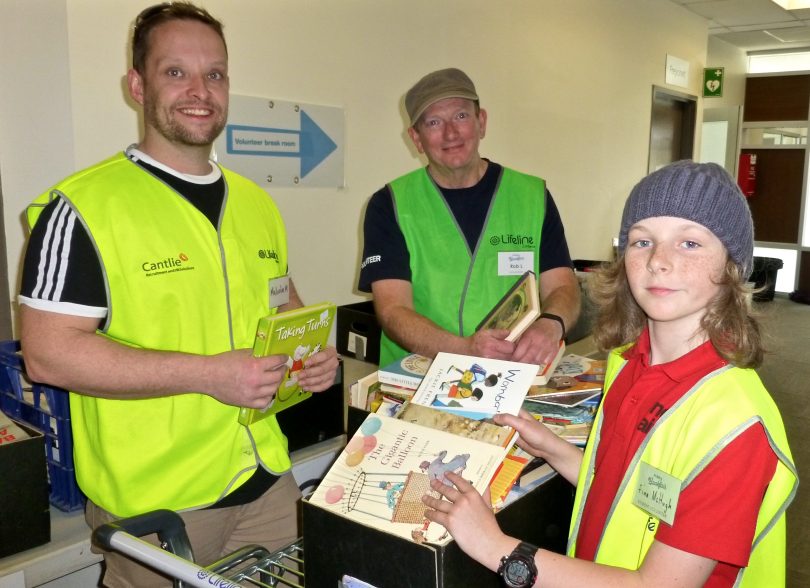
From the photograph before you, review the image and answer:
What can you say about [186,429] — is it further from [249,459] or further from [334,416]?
[334,416]

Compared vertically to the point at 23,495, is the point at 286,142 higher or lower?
Answer: higher

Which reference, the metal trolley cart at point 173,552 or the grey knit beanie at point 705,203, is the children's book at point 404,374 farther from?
the grey knit beanie at point 705,203

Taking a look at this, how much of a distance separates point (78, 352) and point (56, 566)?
562mm

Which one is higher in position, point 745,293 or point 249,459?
point 745,293

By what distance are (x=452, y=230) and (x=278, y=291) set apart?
0.65 meters

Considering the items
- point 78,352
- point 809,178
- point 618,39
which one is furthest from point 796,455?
point 809,178

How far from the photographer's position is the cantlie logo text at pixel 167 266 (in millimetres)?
1343

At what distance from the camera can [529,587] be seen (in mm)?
938

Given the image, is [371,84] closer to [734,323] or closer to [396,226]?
[396,226]

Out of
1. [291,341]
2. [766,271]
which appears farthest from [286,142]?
[766,271]

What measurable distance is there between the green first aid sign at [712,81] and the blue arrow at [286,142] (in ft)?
17.2

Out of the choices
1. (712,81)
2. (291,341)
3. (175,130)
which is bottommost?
(291,341)

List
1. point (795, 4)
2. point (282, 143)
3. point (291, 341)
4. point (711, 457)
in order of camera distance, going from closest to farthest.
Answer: point (711, 457) < point (291, 341) < point (282, 143) < point (795, 4)

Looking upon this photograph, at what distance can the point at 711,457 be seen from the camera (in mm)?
912
